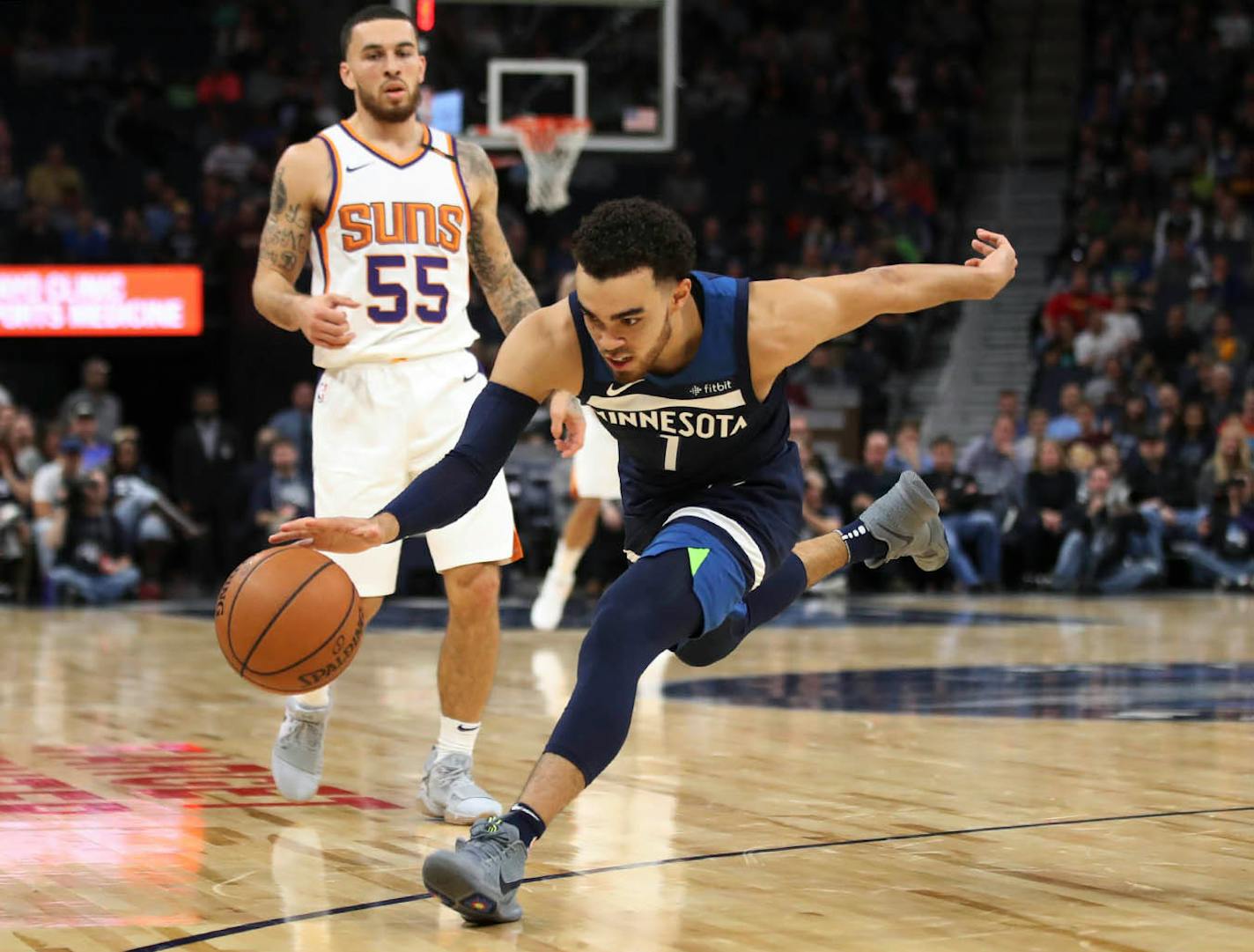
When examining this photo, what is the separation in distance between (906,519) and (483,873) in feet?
7.24

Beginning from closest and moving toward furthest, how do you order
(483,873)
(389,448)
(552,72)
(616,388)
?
1. (483,873)
2. (616,388)
3. (389,448)
4. (552,72)

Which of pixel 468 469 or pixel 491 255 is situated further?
pixel 491 255

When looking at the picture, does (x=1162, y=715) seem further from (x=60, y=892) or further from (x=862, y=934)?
(x=60, y=892)

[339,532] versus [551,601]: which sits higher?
[339,532]

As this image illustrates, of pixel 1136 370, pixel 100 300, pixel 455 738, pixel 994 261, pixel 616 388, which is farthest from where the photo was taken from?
pixel 1136 370

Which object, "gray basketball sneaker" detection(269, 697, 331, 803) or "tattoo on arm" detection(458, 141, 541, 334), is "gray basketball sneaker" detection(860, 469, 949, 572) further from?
"gray basketball sneaker" detection(269, 697, 331, 803)

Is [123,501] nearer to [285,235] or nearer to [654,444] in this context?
[285,235]

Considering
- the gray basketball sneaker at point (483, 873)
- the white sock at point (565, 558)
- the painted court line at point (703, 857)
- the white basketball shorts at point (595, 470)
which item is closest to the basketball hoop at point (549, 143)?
the white basketball shorts at point (595, 470)

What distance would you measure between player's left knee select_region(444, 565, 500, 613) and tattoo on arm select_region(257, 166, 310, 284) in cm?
96

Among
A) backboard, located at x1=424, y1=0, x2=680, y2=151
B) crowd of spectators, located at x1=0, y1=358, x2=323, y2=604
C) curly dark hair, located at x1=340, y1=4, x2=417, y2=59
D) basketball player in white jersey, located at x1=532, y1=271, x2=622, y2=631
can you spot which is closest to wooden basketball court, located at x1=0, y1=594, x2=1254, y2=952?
basketball player in white jersey, located at x1=532, y1=271, x2=622, y2=631

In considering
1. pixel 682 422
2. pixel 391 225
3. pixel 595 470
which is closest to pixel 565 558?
pixel 595 470

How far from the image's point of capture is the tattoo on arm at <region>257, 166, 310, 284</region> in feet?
18.0

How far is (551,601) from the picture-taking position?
10.9 m

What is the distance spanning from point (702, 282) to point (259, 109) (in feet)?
50.4
